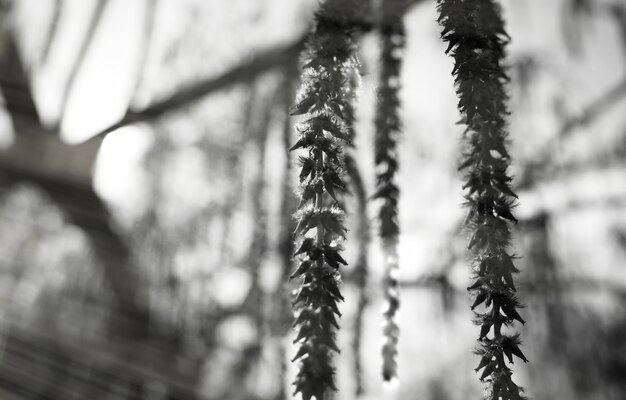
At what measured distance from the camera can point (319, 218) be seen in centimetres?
22

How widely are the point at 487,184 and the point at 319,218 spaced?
9 centimetres

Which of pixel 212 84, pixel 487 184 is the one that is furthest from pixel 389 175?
pixel 212 84

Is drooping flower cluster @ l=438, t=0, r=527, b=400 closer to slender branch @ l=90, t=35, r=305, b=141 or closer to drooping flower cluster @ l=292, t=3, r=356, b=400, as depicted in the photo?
drooping flower cluster @ l=292, t=3, r=356, b=400

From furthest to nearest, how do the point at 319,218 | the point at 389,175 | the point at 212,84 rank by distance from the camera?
the point at 212,84
the point at 389,175
the point at 319,218

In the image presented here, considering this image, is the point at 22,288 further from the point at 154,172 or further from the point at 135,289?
the point at 154,172

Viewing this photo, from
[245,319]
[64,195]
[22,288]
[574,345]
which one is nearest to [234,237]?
[245,319]

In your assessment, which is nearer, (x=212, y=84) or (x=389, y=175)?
(x=389, y=175)

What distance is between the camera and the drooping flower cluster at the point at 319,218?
206mm

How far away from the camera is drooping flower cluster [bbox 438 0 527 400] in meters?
0.21

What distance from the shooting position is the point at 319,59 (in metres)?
0.27

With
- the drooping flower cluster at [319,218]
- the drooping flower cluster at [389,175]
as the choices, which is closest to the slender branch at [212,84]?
the drooping flower cluster at [389,175]

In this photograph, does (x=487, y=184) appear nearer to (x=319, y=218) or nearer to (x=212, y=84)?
(x=319, y=218)

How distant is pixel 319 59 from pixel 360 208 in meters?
0.52

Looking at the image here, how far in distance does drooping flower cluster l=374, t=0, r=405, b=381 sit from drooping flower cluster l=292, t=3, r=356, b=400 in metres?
0.09
